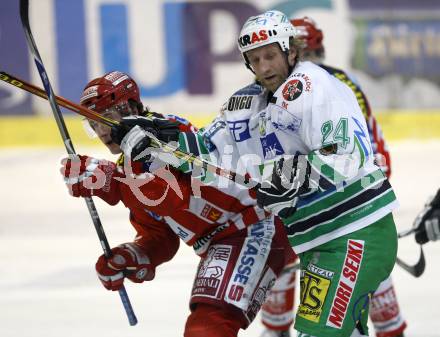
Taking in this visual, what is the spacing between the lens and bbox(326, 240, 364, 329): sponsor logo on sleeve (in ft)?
9.92

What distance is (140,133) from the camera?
124 inches

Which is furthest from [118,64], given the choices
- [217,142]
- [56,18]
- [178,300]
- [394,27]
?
[217,142]

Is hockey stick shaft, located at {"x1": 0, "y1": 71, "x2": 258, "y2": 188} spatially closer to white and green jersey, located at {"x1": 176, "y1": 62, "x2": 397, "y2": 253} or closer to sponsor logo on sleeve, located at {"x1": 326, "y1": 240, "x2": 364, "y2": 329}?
white and green jersey, located at {"x1": 176, "y1": 62, "x2": 397, "y2": 253}

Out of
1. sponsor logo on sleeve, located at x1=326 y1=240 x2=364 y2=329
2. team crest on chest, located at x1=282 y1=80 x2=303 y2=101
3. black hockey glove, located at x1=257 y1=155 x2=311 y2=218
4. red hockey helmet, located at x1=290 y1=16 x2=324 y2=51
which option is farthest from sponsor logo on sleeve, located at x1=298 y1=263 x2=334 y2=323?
red hockey helmet, located at x1=290 y1=16 x2=324 y2=51

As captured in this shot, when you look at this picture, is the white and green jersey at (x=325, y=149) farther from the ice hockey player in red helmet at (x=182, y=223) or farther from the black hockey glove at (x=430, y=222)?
the black hockey glove at (x=430, y=222)

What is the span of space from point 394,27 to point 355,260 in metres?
7.13

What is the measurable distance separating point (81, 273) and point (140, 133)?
2547mm

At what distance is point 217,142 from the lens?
11.6 ft

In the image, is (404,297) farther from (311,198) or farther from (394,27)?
(394,27)

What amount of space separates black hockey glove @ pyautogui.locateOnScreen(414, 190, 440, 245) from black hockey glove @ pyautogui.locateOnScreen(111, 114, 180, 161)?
1.02 metres

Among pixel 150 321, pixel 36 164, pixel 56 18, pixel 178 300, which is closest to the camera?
pixel 150 321

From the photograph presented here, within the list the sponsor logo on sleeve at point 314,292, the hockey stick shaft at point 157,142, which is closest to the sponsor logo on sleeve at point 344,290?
the sponsor logo on sleeve at point 314,292

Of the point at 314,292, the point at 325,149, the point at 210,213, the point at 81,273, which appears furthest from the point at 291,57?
the point at 81,273

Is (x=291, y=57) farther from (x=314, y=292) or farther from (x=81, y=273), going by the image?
(x=81, y=273)
